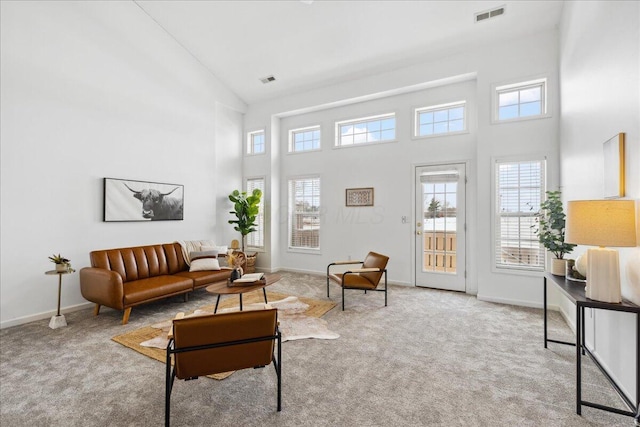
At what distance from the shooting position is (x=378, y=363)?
270 centimetres

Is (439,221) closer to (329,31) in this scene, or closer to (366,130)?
(366,130)

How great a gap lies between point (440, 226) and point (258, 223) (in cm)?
403

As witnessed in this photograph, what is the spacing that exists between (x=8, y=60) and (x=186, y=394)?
4537 millimetres

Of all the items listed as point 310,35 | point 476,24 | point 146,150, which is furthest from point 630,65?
point 146,150

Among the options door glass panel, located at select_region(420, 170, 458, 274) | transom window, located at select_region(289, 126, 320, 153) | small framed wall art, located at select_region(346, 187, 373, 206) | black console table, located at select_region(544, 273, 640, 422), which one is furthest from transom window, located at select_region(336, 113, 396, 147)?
black console table, located at select_region(544, 273, 640, 422)

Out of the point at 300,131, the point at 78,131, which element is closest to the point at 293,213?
the point at 300,131

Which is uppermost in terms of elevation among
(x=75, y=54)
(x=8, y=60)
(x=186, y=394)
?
(x=75, y=54)

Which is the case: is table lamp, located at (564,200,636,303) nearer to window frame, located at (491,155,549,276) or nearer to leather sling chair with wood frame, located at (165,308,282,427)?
leather sling chair with wood frame, located at (165,308,282,427)

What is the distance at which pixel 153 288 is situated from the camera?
3963mm

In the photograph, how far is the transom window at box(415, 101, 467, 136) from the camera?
5.17 meters

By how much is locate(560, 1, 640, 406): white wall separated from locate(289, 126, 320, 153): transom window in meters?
4.29

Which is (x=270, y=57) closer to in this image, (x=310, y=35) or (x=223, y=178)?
(x=310, y=35)

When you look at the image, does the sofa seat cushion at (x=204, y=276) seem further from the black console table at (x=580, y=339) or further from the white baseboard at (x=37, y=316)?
the black console table at (x=580, y=339)

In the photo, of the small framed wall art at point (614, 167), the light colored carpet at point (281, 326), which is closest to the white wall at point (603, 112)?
the small framed wall art at point (614, 167)
